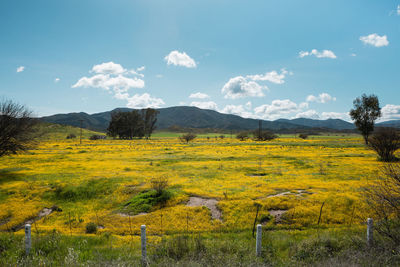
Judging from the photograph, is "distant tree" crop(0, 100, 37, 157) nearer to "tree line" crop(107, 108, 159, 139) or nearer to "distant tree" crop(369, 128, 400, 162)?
"distant tree" crop(369, 128, 400, 162)

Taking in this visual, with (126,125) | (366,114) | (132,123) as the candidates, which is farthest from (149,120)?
(366,114)

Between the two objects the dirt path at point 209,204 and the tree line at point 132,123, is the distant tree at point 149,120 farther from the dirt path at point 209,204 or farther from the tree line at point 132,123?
the dirt path at point 209,204

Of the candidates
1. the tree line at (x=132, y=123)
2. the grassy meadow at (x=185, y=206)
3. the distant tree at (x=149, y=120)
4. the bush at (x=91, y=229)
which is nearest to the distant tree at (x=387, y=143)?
the grassy meadow at (x=185, y=206)

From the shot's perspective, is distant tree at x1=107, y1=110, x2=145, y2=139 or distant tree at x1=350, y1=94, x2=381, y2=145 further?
distant tree at x1=107, y1=110, x2=145, y2=139

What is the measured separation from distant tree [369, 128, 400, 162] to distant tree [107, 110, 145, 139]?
375ft

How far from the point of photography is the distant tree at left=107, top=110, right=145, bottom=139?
126750mm

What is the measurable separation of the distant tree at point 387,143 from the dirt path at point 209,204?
97.8ft

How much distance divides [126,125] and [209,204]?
120414 millimetres

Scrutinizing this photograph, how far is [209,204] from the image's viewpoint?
595 inches

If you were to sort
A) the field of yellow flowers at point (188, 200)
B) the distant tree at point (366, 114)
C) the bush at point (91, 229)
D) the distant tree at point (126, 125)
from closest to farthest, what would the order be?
the bush at point (91, 229), the field of yellow flowers at point (188, 200), the distant tree at point (366, 114), the distant tree at point (126, 125)

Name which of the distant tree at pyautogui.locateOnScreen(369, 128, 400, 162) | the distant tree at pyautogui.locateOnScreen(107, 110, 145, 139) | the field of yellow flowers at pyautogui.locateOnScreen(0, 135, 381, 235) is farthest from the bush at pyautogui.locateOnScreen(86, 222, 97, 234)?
the distant tree at pyautogui.locateOnScreen(107, 110, 145, 139)

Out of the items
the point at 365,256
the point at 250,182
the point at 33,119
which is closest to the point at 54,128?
the point at 33,119

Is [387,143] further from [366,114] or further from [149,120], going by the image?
[149,120]

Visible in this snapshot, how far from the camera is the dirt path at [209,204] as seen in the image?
1350 centimetres
